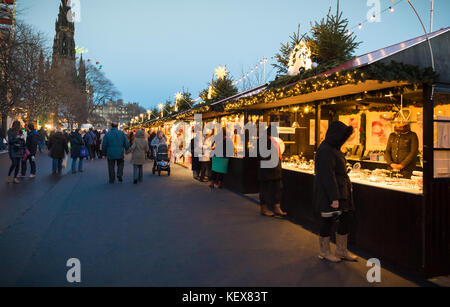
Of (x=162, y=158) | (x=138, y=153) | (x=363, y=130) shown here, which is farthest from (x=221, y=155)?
(x=363, y=130)

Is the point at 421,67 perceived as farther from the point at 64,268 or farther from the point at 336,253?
the point at 64,268

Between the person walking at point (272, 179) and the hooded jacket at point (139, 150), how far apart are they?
19.8 feet

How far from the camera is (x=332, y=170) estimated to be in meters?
4.61

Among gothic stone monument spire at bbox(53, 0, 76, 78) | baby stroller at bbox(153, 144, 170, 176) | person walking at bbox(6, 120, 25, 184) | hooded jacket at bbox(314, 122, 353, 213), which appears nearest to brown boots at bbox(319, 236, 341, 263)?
hooded jacket at bbox(314, 122, 353, 213)

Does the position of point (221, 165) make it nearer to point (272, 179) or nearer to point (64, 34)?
point (272, 179)

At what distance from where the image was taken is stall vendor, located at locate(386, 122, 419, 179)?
654 cm

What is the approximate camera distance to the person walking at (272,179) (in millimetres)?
7266

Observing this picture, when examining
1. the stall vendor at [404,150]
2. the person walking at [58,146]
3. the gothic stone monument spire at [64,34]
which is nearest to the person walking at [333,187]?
the stall vendor at [404,150]

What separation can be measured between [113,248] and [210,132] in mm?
7821

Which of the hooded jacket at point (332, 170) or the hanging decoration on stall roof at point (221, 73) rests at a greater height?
the hanging decoration on stall roof at point (221, 73)

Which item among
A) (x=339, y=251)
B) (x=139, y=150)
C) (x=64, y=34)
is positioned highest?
(x=64, y=34)

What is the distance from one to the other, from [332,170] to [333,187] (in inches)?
9.0

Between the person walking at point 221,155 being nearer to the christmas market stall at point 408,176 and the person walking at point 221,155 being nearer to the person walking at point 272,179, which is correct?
the person walking at point 272,179
